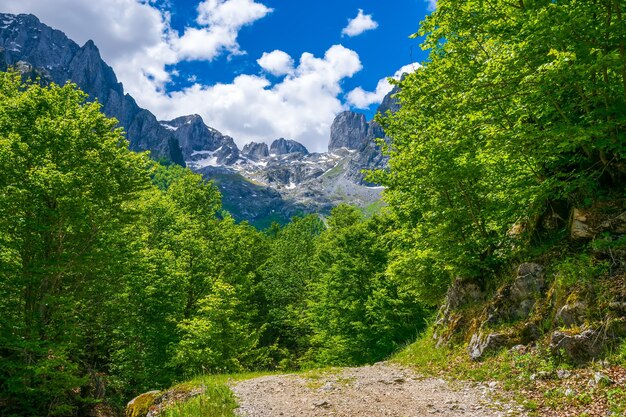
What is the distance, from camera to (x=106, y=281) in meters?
21.6

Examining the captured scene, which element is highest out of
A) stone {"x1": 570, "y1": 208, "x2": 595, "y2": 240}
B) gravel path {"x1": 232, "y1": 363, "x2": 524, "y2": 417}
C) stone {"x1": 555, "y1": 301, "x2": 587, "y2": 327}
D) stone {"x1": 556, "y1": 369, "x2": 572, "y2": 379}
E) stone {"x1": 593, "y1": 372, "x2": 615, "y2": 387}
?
stone {"x1": 570, "y1": 208, "x2": 595, "y2": 240}

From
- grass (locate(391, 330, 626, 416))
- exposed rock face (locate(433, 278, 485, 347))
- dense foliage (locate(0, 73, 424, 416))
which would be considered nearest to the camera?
grass (locate(391, 330, 626, 416))

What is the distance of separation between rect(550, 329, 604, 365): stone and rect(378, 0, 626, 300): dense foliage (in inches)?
153

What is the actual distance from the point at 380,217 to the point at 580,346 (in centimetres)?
2444

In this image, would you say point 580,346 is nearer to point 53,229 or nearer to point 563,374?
point 563,374

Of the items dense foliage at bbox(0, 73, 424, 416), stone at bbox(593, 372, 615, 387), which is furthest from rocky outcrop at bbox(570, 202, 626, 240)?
dense foliage at bbox(0, 73, 424, 416)

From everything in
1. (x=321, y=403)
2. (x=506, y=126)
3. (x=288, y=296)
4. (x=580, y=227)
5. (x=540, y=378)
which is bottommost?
(x=321, y=403)

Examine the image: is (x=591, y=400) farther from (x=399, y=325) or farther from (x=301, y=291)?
(x=301, y=291)

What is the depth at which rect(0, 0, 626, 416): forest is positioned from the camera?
32.4ft

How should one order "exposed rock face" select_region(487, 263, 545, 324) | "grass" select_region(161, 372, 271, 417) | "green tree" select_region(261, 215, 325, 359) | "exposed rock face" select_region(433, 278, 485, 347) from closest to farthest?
"grass" select_region(161, 372, 271, 417) < "exposed rock face" select_region(487, 263, 545, 324) < "exposed rock face" select_region(433, 278, 485, 347) < "green tree" select_region(261, 215, 325, 359)

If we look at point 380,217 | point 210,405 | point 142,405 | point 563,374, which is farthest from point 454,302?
point 380,217

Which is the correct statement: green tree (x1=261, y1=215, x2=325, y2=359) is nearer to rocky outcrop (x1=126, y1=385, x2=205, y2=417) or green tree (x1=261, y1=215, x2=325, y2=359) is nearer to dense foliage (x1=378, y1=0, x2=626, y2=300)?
rocky outcrop (x1=126, y1=385, x2=205, y2=417)

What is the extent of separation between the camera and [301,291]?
45812 millimetres

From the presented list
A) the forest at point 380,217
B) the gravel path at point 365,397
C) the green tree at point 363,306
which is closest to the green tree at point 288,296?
the green tree at point 363,306
